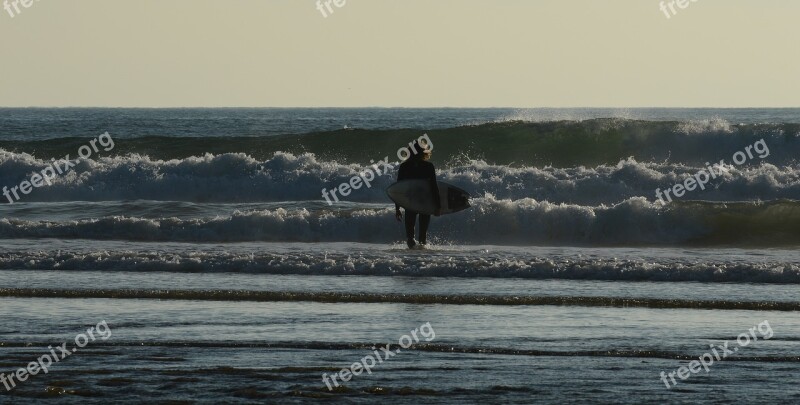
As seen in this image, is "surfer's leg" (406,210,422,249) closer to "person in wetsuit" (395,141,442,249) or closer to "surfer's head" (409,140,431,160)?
"person in wetsuit" (395,141,442,249)

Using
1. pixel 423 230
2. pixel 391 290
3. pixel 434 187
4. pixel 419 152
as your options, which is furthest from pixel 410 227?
pixel 391 290

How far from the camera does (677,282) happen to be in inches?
536

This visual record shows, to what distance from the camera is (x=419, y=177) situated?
55.2 feet

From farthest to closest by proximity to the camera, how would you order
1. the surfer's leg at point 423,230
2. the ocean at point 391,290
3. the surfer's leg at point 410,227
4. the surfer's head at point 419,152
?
the surfer's head at point 419,152 < the surfer's leg at point 423,230 < the surfer's leg at point 410,227 < the ocean at point 391,290

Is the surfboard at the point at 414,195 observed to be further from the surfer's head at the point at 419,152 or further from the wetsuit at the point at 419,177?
the surfer's head at the point at 419,152

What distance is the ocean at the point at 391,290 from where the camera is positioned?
7871 millimetres

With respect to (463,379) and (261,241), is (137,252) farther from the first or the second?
(463,379)

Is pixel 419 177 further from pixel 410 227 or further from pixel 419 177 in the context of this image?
pixel 410 227

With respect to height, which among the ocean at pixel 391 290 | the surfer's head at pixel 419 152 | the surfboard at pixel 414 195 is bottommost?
the ocean at pixel 391 290

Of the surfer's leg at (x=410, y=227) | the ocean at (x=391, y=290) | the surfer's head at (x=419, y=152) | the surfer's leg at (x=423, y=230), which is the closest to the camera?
the ocean at (x=391, y=290)

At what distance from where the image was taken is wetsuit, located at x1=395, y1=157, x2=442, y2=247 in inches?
657

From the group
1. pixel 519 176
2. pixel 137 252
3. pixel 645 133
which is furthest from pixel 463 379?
pixel 645 133

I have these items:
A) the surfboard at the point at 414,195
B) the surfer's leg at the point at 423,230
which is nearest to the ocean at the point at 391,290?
the surfer's leg at the point at 423,230

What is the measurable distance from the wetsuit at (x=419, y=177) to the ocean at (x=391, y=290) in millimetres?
467
